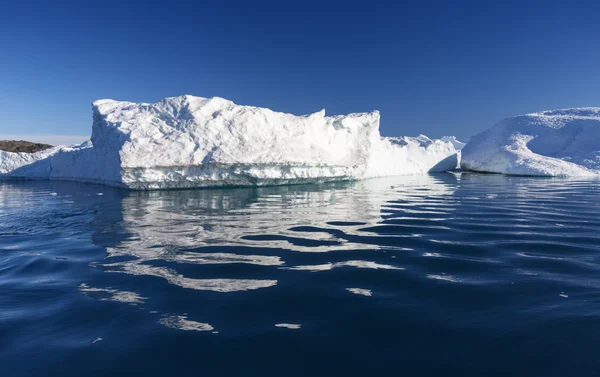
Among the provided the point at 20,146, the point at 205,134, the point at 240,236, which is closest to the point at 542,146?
the point at 205,134

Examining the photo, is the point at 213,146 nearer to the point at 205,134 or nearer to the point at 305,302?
the point at 205,134

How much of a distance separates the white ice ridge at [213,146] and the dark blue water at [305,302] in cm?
864

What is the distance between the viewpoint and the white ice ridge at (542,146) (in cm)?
2220

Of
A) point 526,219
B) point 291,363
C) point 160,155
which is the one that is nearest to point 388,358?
point 291,363

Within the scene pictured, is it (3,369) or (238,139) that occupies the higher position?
(238,139)

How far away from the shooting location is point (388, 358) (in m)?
1.98

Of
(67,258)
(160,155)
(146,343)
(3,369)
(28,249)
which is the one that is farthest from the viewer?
(160,155)

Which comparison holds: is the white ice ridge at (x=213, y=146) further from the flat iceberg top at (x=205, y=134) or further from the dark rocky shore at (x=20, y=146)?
the dark rocky shore at (x=20, y=146)

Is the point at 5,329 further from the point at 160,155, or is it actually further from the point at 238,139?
the point at 238,139

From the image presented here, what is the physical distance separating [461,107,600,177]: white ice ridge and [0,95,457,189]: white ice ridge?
11.7m

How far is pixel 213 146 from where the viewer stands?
14.3 metres

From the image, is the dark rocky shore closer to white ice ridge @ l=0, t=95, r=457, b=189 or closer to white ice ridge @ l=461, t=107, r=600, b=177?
white ice ridge @ l=0, t=95, r=457, b=189

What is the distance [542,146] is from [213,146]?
25508 millimetres

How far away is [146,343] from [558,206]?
8.67 metres
